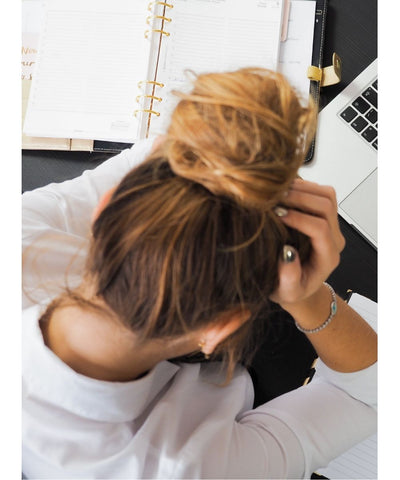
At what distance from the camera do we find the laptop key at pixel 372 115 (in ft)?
2.35

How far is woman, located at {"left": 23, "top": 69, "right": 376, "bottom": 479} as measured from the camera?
0.35 metres

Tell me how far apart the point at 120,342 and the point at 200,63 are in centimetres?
53

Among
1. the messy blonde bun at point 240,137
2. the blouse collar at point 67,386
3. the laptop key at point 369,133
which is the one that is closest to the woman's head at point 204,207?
the messy blonde bun at point 240,137

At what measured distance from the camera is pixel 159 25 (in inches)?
30.3

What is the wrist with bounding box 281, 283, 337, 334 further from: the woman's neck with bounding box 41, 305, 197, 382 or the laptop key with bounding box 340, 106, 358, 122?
the laptop key with bounding box 340, 106, 358, 122

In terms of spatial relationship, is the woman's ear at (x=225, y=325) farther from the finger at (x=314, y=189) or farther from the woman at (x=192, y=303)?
the finger at (x=314, y=189)

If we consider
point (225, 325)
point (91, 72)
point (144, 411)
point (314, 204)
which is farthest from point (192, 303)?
point (91, 72)

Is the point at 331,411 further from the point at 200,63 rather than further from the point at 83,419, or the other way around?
the point at 200,63

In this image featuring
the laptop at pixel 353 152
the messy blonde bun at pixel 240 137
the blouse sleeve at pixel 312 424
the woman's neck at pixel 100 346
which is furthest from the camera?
the laptop at pixel 353 152

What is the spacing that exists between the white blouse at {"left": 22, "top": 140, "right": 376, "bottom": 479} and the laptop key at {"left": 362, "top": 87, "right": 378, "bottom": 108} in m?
0.37

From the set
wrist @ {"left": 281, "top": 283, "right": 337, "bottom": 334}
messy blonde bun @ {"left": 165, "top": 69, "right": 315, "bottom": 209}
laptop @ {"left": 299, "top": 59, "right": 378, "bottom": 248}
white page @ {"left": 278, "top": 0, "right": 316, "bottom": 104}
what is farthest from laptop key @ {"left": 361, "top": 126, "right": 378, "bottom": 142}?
messy blonde bun @ {"left": 165, "top": 69, "right": 315, "bottom": 209}

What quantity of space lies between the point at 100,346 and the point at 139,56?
54 cm

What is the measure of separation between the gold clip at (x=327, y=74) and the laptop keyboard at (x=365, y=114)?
5 centimetres

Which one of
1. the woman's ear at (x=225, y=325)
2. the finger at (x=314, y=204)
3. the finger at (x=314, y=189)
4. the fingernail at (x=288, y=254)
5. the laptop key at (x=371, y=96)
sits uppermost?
the laptop key at (x=371, y=96)
